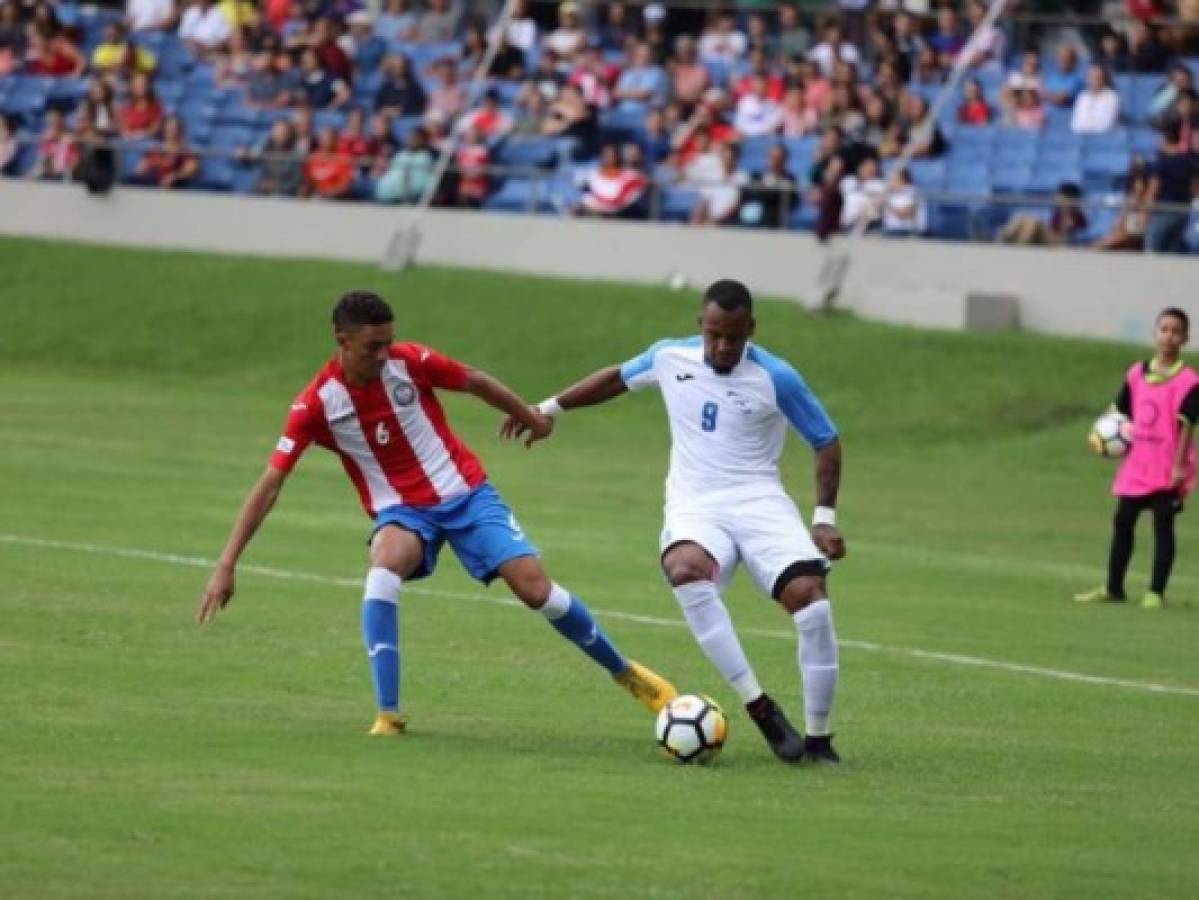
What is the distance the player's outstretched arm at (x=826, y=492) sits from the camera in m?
12.2

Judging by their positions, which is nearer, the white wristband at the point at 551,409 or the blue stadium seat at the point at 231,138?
the white wristband at the point at 551,409

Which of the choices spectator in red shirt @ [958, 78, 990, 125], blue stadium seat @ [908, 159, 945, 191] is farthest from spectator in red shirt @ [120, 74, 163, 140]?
spectator in red shirt @ [958, 78, 990, 125]

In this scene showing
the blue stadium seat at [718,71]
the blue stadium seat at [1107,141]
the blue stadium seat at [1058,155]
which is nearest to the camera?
the blue stadium seat at [1107,141]

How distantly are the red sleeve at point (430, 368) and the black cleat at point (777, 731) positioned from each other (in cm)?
192

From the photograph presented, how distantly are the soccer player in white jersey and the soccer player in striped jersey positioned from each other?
639 mm

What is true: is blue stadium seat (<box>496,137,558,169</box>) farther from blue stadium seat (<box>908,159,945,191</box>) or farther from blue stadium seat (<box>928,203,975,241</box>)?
blue stadium seat (<box>928,203,975,241</box>)

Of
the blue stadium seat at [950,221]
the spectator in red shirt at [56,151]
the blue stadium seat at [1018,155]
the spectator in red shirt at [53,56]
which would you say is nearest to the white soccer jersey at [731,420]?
the blue stadium seat at [950,221]

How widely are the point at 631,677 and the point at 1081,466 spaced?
1808 cm

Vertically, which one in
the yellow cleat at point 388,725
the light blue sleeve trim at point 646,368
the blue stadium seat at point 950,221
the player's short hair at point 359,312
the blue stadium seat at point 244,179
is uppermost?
the player's short hair at point 359,312

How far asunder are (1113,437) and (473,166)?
760 inches

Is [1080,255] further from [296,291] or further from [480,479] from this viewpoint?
[480,479]

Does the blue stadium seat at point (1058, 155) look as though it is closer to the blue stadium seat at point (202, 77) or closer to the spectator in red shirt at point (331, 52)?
the spectator in red shirt at point (331, 52)

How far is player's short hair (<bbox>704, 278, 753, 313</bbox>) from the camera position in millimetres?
12102

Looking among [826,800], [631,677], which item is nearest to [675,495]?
[631,677]
